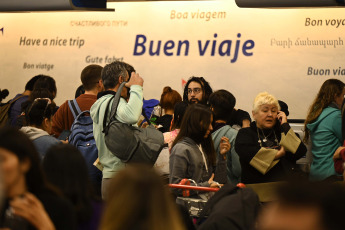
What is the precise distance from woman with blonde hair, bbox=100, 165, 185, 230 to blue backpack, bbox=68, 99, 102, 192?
3345 mm

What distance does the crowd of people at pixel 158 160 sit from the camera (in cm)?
210

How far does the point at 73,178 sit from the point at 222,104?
3.11m

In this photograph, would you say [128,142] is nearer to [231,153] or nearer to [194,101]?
[231,153]

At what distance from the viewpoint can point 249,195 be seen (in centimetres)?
337

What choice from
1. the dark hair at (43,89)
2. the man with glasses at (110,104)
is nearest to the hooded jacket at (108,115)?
the man with glasses at (110,104)

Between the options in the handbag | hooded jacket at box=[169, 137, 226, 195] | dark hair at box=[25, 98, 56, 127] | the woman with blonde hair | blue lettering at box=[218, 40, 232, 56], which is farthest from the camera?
blue lettering at box=[218, 40, 232, 56]

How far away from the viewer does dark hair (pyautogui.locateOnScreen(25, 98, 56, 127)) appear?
5254mm

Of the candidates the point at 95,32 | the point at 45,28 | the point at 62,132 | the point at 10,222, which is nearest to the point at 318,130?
the point at 62,132

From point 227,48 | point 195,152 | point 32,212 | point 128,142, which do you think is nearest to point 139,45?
point 227,48

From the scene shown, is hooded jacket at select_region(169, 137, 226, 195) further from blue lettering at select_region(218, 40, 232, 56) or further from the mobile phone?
blue lettering at select_region(218, 40, 232, 56)

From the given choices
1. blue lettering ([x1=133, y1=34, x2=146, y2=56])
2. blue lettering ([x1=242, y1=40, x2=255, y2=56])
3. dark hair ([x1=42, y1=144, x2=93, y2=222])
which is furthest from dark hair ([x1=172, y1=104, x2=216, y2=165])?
blue lettering ([x1=133, y1=34, x2=146, y2=56])

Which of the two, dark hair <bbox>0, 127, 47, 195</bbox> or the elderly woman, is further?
the elderly woman

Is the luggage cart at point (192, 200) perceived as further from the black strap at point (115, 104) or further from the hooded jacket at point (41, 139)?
the hooded jacket at point (41, 139)

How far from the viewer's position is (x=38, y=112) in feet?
17.3
